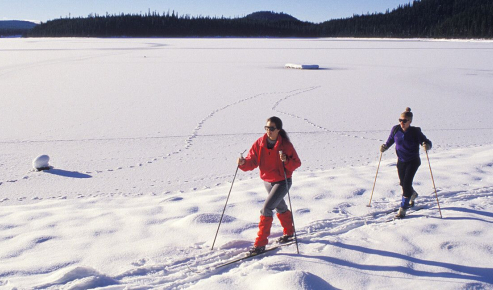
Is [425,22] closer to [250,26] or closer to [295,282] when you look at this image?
[250,26]

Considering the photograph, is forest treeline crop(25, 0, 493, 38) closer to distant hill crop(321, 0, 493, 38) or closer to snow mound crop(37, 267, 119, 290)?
distant hill crop(321, 0, 493, 38)

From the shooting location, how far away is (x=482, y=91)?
14.8 m

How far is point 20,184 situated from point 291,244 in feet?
13.4

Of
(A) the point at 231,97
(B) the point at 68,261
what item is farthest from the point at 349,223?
(A) the point at 231,97

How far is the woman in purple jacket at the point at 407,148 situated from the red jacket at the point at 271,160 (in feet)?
4.29

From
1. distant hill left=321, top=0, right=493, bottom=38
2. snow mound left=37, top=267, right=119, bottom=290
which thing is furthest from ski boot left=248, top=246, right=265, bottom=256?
distant hill left=321, top=0, right=493, bottom=38

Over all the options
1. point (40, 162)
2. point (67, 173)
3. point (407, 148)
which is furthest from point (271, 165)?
point (40, 162)

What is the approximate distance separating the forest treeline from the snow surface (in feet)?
260

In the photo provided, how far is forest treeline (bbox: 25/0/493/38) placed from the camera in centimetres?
9038

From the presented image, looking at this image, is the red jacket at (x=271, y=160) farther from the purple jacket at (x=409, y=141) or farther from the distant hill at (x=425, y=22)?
the distant hill at (x=425, y=22)

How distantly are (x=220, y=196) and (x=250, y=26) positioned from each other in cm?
9777

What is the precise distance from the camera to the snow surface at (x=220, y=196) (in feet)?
10.6

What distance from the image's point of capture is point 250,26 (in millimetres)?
98938

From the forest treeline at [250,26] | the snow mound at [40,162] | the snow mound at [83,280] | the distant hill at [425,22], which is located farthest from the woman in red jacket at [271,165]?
the forest treeline at [250,26]
